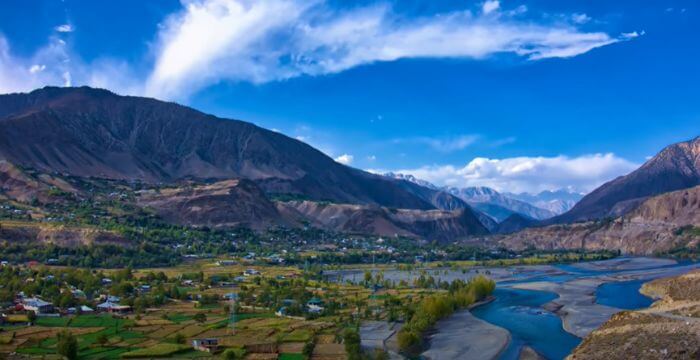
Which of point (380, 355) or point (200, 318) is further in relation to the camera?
point (200, 318)

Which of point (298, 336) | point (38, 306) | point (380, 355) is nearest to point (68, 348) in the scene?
point (298, 336)

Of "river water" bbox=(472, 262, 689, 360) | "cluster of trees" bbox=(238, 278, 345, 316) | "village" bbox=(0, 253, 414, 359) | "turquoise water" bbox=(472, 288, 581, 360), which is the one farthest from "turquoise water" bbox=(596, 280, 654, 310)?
"cluster of trees" bbox=(238, 278, 345, 316)

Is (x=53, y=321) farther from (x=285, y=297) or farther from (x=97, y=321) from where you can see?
(x=285, y=297)

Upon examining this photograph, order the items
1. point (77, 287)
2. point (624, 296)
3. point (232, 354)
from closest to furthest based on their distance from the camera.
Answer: point (232, 354), point (77, 287), point (624, 296)

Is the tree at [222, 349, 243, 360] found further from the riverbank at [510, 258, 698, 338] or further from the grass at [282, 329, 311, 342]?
the riverbank at [510, 258, 698, 338]

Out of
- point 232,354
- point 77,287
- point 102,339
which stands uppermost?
→ point 77,287

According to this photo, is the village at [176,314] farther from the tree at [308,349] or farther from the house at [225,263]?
the house at [225,263]
